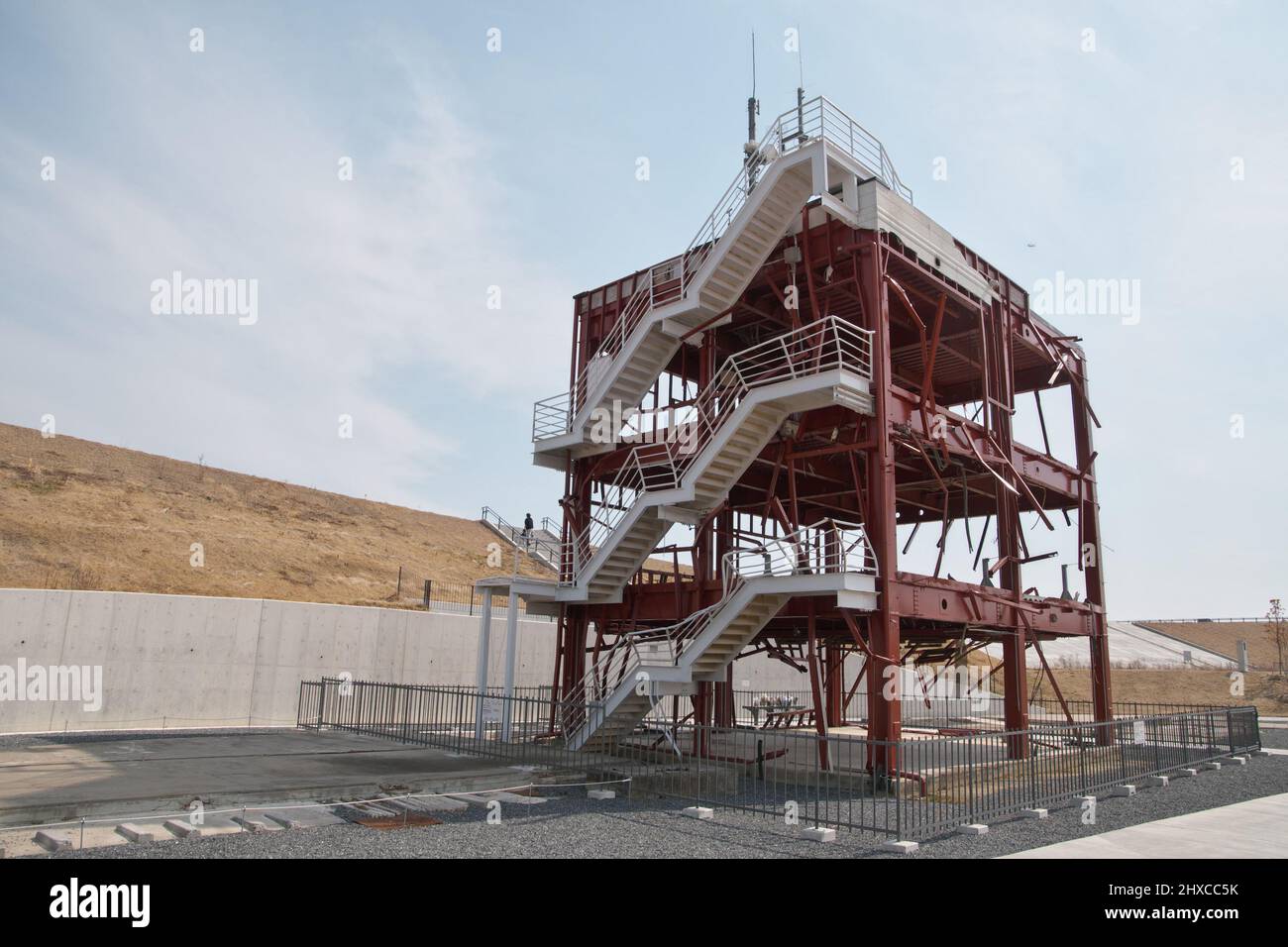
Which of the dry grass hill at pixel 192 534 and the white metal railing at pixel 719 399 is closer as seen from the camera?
the white metal railing at pixel 719 399

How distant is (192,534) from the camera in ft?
180

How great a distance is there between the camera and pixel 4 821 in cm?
1105

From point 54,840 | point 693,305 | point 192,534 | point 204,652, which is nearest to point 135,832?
point 54,840

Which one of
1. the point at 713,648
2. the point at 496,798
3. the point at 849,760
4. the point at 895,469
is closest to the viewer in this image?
the point at 496,798

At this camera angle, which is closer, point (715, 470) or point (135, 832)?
point (135, 832)

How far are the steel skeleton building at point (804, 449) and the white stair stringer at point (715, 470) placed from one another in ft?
0.20

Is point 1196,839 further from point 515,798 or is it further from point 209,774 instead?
point 209,774

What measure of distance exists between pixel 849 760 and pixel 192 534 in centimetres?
5070

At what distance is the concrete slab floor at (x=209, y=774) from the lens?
12.4 m

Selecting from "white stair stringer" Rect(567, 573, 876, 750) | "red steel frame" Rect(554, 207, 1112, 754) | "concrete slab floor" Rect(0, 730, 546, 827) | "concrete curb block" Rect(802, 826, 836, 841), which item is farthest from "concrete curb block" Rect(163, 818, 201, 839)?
"red steel frame" Rect(554, 207, 1112, 754)

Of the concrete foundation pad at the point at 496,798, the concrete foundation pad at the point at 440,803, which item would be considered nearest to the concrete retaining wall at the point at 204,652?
the concrete foundation pad at the point at 496,798

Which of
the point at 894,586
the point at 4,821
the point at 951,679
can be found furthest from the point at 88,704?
the point at 951,679

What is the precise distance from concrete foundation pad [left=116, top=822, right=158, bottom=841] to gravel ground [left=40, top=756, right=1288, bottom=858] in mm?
525

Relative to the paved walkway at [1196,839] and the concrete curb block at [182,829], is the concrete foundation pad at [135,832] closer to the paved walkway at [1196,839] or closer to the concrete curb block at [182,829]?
the concrete curb block at [182,829]
